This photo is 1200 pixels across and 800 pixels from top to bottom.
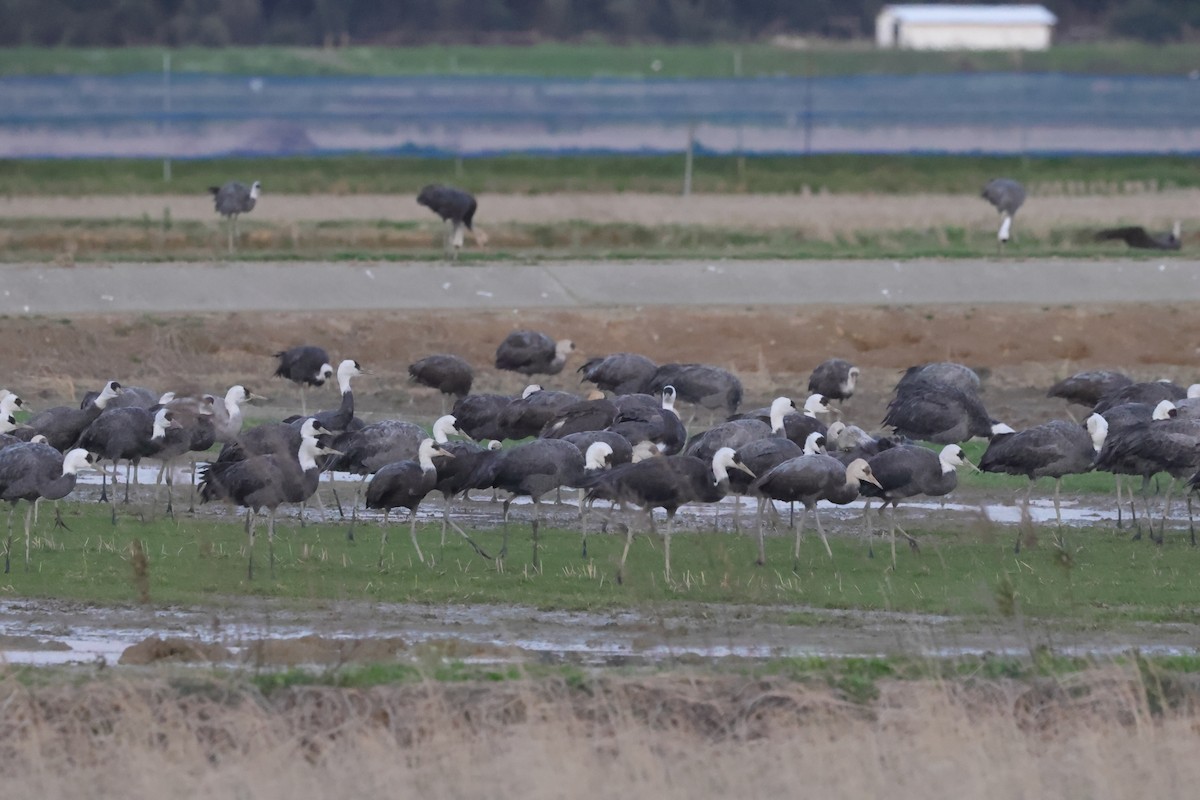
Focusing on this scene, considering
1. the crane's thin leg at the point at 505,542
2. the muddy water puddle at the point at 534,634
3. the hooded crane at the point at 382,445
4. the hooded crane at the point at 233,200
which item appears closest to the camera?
the muddy water puddle at the point at 534,634

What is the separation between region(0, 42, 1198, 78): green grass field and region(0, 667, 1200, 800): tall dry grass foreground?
60.1 m

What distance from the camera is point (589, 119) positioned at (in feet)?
166

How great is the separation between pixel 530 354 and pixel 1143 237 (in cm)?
1497

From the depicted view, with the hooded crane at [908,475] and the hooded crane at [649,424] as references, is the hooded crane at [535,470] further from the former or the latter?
the hooded crane at [908,475]

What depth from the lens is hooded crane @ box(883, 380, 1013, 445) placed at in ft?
64.3

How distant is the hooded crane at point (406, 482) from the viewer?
16438 millimetres

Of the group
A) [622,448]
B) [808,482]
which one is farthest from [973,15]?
[808,482]

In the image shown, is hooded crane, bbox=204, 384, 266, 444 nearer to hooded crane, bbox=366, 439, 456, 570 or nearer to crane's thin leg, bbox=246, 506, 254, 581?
crane's thin leg, bbox=246, 506, 254, 581

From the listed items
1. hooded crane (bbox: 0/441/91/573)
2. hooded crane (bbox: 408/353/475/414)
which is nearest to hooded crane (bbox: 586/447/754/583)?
hooded crane (bbox: 0/441/91/573)

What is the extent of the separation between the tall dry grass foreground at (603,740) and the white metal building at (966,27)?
2940 inches

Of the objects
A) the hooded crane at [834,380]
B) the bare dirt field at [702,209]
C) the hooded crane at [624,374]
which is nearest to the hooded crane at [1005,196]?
the bare dirt field at [702,209]

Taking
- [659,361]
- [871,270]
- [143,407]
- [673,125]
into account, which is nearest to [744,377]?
[659,361]

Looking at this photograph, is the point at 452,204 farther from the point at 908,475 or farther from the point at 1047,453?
the point at 908,475

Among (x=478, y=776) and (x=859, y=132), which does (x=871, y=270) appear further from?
(x=478, y=776)
